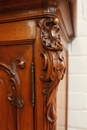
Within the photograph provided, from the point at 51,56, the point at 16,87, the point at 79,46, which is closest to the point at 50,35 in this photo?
the point at 51,56

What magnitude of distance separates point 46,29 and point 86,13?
57cm

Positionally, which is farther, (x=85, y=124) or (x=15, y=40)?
(x=85, y=124)

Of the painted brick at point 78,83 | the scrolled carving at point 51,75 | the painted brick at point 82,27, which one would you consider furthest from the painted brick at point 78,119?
the scrolled carving at point 51,75

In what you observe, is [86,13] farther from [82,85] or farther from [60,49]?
[60,49]

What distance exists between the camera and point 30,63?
383mm

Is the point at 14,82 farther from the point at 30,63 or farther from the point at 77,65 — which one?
the point at 77,65

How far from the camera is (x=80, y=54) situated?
86cm

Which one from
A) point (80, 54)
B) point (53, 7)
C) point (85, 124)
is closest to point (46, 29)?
point (53, 7)

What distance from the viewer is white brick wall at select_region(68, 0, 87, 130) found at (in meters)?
0.86

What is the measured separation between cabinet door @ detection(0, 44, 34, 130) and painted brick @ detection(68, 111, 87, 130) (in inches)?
21.4

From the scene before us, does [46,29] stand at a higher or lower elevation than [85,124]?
higher

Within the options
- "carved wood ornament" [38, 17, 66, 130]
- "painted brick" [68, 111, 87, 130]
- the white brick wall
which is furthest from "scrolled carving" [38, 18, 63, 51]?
"painted brick" [68, 111, 87, 130]

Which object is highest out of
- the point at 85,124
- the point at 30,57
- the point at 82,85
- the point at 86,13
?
the point at 86,13

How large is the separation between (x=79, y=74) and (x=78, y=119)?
254mm
